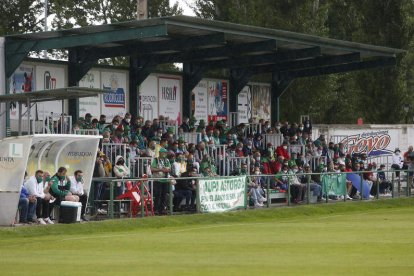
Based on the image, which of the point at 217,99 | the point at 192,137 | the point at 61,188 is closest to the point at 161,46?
the point at 192,137

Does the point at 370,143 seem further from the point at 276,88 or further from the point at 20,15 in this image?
the point at 20,15

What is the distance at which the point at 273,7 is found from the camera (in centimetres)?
5738

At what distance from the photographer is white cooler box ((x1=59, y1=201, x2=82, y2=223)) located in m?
29.7

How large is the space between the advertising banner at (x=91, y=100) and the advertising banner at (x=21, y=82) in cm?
243

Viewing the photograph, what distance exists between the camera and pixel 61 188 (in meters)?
30.1

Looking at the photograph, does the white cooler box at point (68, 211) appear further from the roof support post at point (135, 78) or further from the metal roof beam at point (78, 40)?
the roof support post at point (135, 78)

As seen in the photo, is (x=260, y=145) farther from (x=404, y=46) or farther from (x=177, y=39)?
(x=404, y=46)

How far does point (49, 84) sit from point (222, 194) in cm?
661

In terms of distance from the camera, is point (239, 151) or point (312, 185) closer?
point (312, 185)

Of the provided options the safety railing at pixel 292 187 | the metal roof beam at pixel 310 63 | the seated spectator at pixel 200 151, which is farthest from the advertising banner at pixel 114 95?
the metal roof beam at pixel 310 63

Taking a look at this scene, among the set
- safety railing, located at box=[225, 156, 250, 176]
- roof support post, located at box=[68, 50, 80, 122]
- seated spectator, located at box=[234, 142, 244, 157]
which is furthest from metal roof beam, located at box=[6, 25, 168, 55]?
seated spectator, located at box=[234, 142, 244, 157]

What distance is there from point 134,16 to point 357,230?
41213 millimetres

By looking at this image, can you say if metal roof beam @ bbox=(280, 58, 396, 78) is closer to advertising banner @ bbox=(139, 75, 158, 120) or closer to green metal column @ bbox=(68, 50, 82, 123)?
advertising banner @ bbox=(139, 75, 158, 120)

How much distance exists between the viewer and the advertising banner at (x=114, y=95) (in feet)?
129
